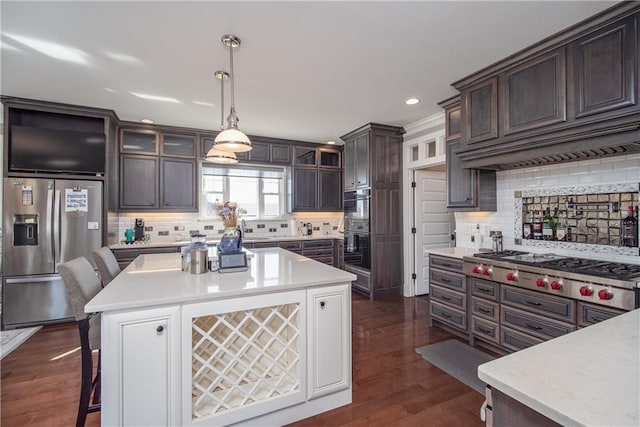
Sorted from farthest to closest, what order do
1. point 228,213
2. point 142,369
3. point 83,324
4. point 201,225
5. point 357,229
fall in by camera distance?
point 201,225, point 357,229, point 228,213, point 83,324, point 142,369

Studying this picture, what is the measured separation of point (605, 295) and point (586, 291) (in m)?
0.10

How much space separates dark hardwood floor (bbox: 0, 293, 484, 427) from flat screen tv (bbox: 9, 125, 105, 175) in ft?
6.37

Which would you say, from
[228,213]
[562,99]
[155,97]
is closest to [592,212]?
[562,99]

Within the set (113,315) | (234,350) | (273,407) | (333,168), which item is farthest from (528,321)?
(333,168)

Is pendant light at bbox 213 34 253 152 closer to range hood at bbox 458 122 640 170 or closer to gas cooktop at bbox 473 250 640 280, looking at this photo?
range hood at bbox 458 122 640 170

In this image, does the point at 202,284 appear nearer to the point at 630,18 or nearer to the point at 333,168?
the point at 630,18

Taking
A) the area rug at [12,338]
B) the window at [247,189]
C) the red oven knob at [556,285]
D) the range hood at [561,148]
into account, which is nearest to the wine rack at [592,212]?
the range hood at [561,148]

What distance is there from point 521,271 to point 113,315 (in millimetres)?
2877

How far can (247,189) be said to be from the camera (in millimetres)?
5453

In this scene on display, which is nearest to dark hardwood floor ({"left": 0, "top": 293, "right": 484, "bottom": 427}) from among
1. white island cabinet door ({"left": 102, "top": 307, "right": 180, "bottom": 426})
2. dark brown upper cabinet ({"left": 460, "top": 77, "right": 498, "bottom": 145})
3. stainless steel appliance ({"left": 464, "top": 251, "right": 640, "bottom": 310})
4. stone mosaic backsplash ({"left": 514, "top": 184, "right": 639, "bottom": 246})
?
white island cabinet door ({"left": 102, "top": 307, "right": 180, "bottom": 426})

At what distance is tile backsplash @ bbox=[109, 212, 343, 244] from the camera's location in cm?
458

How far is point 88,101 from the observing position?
358 cm

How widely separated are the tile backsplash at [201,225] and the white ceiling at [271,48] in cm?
172

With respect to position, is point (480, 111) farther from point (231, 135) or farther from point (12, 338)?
point (12, 338)
